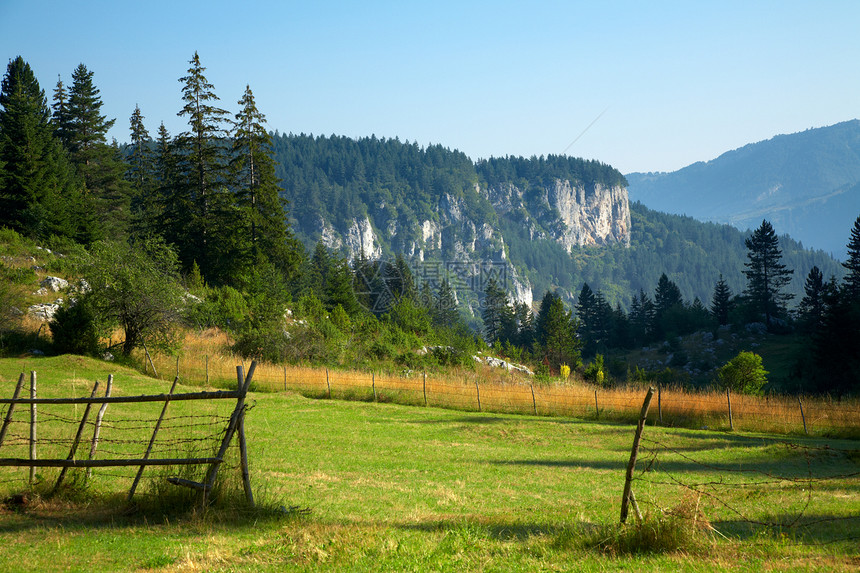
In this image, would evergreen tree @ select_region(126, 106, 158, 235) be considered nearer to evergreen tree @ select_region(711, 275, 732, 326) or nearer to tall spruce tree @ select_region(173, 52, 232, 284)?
tall spruce tree @ select_region(173, 52, 232, 284)

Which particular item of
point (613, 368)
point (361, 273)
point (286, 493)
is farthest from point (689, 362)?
point (286, 493)

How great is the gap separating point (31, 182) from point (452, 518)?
155 feet

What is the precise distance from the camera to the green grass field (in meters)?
7.09

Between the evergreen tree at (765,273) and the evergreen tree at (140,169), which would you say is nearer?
the evergreen tree at (140,169)

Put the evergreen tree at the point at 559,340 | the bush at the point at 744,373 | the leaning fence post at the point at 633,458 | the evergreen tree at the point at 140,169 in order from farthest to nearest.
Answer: the evergreen tree at the point at 559,340 < the evergreen tree at the point at 140,169 < the bush at the point at 744,373 < the leaning fence post at the point at 633,458

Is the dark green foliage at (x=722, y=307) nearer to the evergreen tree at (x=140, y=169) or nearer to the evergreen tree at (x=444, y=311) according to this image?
the evergreen tree at (x=444, y=311)

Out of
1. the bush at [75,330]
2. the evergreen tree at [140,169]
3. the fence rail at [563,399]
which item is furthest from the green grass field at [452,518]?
the evergreen tree at [140,169]

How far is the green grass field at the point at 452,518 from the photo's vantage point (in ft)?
23.3

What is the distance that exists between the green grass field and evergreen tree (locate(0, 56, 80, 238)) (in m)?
34.3

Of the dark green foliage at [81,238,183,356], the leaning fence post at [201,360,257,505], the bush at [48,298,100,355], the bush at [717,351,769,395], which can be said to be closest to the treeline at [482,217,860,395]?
the bush at [717,351,769,395]

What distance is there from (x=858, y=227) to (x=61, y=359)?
93.3 m

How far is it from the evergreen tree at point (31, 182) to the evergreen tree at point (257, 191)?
12746 millimetres

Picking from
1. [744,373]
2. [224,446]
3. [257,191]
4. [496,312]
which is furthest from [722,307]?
[224,446]

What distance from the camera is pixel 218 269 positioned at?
173 ft
